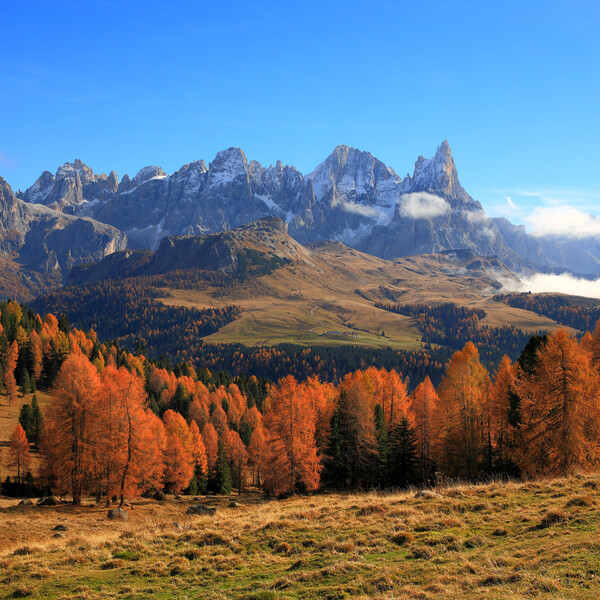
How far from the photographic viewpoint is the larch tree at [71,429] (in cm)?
4644

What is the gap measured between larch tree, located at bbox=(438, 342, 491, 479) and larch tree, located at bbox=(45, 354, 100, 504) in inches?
1491

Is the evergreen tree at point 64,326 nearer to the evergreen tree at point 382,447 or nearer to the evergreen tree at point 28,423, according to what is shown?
the evergreen tree at point 28,423

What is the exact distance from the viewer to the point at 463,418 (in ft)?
177

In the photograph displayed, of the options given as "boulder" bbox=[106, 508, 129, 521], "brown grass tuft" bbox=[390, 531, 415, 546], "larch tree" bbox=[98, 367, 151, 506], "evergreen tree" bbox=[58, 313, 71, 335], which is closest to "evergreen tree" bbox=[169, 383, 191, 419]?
"evergreen tree" bbox=[58, 313, 71, 335]

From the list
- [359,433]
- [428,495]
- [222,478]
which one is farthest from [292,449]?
[428,495]

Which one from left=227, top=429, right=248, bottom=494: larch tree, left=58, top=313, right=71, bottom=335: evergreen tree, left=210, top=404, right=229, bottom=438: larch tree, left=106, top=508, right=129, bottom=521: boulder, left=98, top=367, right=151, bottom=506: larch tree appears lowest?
left=227, top=429, right=248, bottom=494: larch tree

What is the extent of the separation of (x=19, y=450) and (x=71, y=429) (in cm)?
2070

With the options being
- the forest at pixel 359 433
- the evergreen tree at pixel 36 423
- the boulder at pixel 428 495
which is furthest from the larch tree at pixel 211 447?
the boulder at pixel 428 495

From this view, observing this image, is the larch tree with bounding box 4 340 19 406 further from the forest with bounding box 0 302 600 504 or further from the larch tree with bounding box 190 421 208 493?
the larch tree with bounding box 190 421 208 493

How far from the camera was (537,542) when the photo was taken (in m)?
17.5

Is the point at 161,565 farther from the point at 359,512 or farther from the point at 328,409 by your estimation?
the point at 328,409

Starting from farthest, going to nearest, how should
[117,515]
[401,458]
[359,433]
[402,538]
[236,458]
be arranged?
[236,458] < [359,433] < [401,458] < [117,515] < [402,538]

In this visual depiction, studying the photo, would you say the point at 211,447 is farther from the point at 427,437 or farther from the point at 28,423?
the point at 427,437

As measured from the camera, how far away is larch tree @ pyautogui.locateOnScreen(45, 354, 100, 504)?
46438mm
